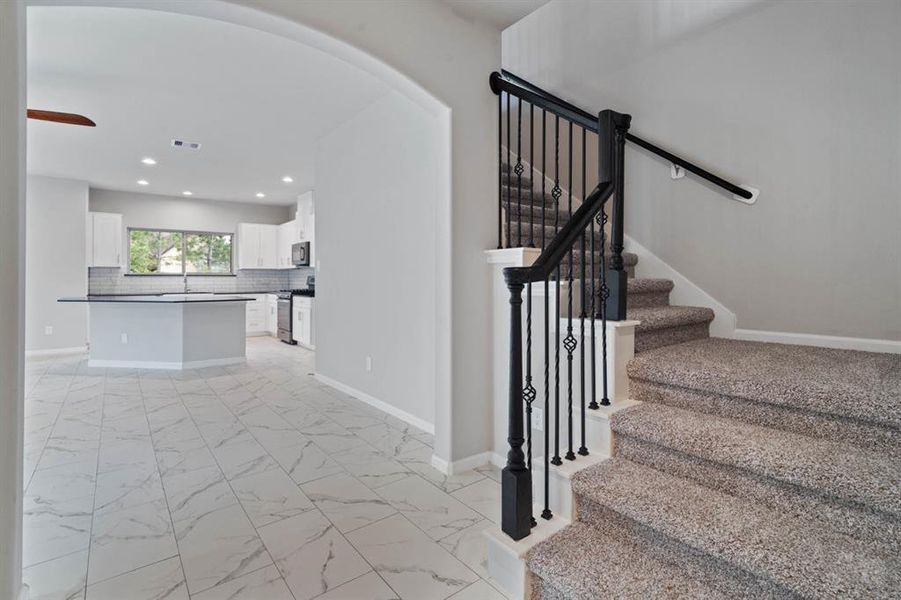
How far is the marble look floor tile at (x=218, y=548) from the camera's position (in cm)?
178

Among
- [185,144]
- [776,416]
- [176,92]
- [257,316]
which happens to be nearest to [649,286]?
[776,416]

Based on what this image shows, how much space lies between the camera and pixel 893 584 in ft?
3.64

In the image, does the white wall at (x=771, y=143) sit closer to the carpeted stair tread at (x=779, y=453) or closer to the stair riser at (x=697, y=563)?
the carpeted stair tread at (x=779, y=453)

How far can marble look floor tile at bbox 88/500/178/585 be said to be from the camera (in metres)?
1.84

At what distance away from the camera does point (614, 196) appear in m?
2.16

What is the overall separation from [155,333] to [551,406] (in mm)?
5822

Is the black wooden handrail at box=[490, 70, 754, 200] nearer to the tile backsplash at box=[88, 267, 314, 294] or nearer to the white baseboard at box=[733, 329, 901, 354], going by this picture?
the white baseboard at box=[733, 329, 901, 354]

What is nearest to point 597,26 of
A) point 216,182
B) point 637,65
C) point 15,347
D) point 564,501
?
point 637,65

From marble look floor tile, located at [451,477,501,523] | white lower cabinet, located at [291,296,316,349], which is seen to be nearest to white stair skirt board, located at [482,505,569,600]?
marble look floor tile, located at [451,477,501,523]

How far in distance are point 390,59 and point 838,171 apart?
2.53m

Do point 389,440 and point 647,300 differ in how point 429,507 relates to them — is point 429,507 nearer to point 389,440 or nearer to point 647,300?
point 389,440

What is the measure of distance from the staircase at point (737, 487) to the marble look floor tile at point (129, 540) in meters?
1.58

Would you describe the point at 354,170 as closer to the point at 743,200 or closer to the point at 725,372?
the point at 743,200

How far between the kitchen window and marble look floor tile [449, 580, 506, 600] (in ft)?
29.5
